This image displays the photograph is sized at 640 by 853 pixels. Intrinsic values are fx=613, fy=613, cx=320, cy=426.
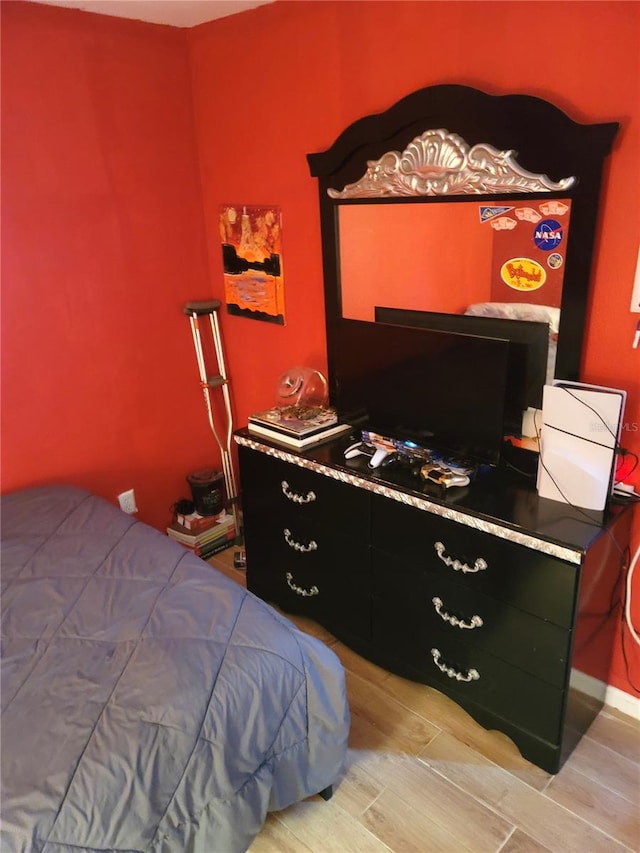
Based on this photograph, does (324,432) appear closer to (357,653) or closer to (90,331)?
(357,653)

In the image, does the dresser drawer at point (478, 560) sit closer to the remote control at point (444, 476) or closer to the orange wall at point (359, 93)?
the remote control at point (444, 476)

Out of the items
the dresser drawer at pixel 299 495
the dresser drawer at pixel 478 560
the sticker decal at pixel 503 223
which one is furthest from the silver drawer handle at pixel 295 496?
the sticker decal at pixel 503 223

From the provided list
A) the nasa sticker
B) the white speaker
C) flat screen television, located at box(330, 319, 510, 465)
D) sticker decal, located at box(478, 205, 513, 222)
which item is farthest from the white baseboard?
sticker decal, located at box(478, 205, 513, 222)

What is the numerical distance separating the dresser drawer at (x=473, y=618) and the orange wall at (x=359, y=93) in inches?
16.8

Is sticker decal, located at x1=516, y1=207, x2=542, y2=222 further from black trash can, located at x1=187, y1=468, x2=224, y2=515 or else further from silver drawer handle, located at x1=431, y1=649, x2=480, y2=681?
black trash can, located at x1=187, y1=468, x2=224, y2=515

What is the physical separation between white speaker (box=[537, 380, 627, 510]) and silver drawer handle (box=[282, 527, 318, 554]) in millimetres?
885

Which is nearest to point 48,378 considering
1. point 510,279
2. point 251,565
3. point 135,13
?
point 251,565

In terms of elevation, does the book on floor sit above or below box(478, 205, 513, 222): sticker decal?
below

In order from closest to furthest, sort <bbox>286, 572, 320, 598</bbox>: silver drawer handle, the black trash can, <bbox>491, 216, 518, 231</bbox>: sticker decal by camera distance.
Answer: <bbox>491, 216, 518, 231</bbox>: sticker decal → <bbox>286, 572, 320, 598</bbox>: silver drawer handle → the black trash can

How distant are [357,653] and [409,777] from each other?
530 mm

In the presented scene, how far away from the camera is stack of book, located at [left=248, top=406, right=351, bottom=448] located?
2.26m

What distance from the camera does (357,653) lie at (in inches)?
91.7

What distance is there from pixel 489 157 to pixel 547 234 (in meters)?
0.29

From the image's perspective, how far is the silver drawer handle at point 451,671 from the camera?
1927 mm
